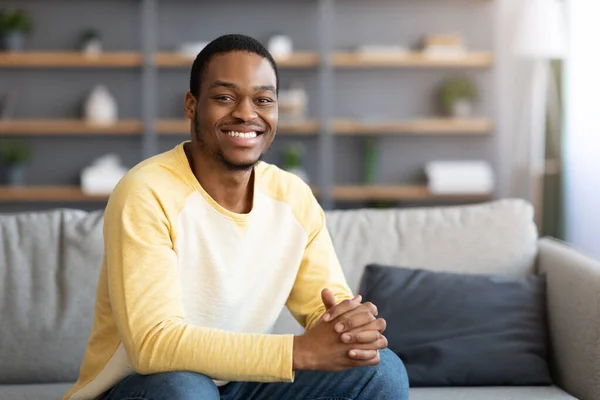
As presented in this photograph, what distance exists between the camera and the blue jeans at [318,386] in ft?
5.41

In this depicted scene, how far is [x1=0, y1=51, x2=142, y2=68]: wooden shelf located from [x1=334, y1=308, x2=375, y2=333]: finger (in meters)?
3.93

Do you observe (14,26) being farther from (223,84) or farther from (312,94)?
(223,84)

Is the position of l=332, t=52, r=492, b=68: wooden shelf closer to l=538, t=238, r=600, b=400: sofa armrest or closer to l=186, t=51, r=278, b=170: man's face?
l=538, t=238, r=600, b=400: sofa armrest

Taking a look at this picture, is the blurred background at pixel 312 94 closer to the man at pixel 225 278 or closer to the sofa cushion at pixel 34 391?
the sofa cushion at pixel 34 391

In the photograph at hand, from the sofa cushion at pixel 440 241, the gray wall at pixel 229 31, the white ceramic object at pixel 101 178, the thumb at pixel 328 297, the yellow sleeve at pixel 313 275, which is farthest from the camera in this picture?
the gray wall at pixel 229 31

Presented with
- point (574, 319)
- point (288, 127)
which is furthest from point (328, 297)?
point (288, 127)

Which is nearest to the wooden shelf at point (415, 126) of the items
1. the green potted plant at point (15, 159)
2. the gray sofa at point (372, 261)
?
the green potted plant at point (15, 159)

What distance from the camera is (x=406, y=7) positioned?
5.63 meters

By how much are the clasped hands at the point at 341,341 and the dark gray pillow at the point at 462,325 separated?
620 mm

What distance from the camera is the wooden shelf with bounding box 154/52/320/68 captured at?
5312 mm

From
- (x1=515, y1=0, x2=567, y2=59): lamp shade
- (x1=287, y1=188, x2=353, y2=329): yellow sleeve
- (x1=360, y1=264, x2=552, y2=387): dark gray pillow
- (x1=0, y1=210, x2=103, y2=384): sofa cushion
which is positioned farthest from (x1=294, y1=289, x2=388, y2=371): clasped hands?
(x1=515, y1=0, x2=567, y2=59): lamp shade

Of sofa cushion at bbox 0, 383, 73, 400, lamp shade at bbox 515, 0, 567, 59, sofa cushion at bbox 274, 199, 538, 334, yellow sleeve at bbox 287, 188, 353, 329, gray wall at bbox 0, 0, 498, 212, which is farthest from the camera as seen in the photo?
gray wall at bbox 0, 0, 498, 212

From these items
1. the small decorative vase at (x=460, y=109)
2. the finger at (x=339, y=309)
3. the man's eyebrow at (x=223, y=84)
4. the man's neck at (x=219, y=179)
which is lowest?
the finger at (x=339, y=309)

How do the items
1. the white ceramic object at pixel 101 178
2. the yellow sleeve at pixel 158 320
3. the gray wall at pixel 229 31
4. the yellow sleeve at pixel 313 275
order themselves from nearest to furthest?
the yellow sleeve at pixel 158 320, the yellow sleeve at pixel 313 275, the white ceramic object at pixel 101 178, the gray wall at pixel 229 31
